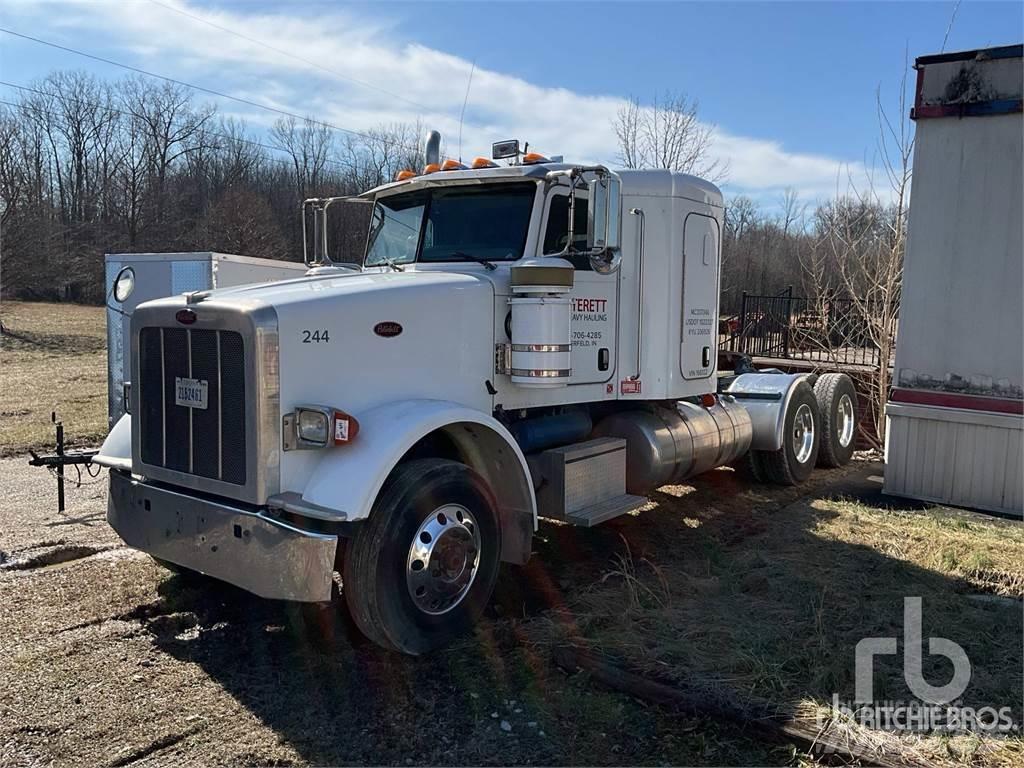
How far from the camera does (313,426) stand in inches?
158

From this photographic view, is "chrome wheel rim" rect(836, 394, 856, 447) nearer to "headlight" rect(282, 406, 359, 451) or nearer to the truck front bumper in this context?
"headlight" rect(282, 406, 359, 451)

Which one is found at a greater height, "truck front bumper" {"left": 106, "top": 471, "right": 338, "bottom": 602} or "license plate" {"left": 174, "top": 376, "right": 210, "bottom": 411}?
"license plate" {"left": 174, "top": 376, "right": 210, "bottom": 411}

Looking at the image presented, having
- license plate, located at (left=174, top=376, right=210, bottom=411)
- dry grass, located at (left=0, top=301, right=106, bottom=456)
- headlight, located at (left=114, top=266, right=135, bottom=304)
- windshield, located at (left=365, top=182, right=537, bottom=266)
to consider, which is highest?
windshield, located at (left=365, top=182, right=537, bottom=266)

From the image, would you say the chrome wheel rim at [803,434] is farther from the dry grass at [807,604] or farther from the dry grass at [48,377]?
the dry grass at [48,377]

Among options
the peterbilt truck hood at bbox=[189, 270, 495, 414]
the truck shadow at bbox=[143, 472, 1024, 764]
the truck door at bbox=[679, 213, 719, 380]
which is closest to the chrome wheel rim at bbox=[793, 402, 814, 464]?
the truck door at bbox=[679, 213, 719, 380]

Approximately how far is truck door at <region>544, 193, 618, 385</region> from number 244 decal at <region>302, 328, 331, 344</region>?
190cm

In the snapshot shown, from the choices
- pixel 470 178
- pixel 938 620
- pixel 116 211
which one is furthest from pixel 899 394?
pixel 116 211

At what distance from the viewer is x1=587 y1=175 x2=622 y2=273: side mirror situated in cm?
514

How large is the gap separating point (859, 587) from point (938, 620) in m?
0.66

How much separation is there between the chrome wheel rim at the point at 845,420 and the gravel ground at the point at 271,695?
5.86 meters

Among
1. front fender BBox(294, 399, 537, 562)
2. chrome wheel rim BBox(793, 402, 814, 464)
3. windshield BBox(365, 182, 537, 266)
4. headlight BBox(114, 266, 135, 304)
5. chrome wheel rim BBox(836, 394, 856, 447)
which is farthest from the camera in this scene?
chrome wheel rim BBox(836, 394, 856, 447)

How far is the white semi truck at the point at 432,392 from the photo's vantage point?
13.1 ft

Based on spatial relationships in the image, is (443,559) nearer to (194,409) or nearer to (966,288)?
(194,409)

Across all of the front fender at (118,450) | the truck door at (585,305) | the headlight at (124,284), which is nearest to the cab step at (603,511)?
the truck door at (585,305)
